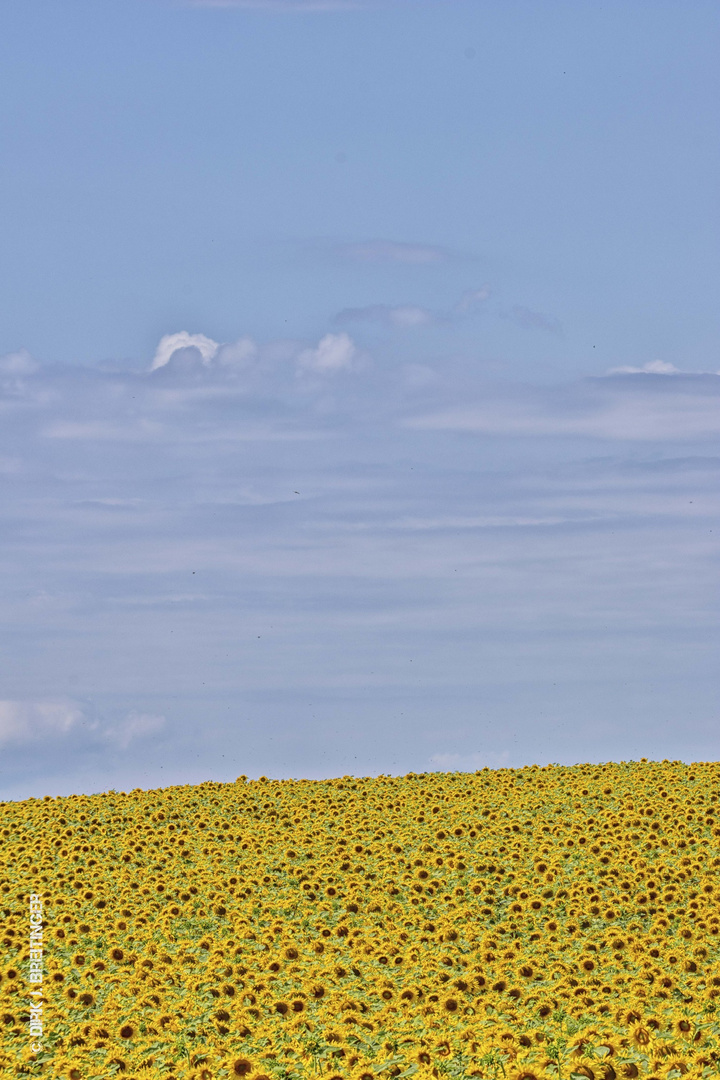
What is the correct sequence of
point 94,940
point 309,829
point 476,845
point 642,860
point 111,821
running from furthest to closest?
point 111,821
point 309,829
point 476,845
point 642,860
point 94,940

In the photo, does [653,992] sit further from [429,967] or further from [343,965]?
[343,965]

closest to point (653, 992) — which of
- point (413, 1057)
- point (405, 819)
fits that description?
point (413, 1057)

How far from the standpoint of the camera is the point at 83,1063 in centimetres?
1352

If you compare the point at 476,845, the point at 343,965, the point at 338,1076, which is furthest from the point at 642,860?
the point at 338,1076

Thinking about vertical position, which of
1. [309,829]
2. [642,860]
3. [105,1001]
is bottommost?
[105,1001]

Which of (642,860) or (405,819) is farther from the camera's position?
(405,819)

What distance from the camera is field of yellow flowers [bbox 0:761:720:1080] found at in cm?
1327

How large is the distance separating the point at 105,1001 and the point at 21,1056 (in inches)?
70.5

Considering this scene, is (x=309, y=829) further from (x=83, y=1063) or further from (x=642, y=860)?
(x=83, y=1063)

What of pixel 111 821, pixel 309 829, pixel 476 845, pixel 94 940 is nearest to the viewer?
pixel 94 940

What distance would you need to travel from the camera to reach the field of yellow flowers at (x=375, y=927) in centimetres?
1327

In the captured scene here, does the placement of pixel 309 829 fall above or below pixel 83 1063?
above

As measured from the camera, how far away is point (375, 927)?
1856 cm

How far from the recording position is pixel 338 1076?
11.8 meters
